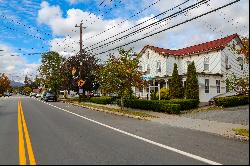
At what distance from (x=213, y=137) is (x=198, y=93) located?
19588 mm

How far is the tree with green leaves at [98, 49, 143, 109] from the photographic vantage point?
28.4 m

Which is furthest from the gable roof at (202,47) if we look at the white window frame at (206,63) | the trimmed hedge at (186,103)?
the trimmed hedge at (186,103)

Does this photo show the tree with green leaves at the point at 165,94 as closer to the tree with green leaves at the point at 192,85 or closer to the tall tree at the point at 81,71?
the tree with green leaves at the point at 192,85

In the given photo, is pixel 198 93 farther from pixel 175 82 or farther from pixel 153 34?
pixel 153 34

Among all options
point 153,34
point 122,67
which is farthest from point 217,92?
point 153,34

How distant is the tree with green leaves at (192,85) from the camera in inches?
1292

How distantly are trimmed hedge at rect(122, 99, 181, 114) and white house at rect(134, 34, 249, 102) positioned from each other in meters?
3.09

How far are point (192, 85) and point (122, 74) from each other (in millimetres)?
8003

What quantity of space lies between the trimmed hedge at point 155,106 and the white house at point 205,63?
3085 mm

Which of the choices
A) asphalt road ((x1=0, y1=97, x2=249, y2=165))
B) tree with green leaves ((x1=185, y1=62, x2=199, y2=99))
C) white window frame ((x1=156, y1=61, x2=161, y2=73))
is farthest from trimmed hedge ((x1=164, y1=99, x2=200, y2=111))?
white window frame ((x1=156, y1=61, x2=161, y2=73))

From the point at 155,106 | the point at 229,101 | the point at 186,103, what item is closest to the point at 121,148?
the point at 155,106

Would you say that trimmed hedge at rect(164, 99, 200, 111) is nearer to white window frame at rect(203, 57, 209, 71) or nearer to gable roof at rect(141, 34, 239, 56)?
gable roof at rect(141, 34, 239, 56)

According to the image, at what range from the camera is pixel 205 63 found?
39969 millimetres

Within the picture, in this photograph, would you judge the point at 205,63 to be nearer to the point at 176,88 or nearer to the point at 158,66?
the point at 158,66
